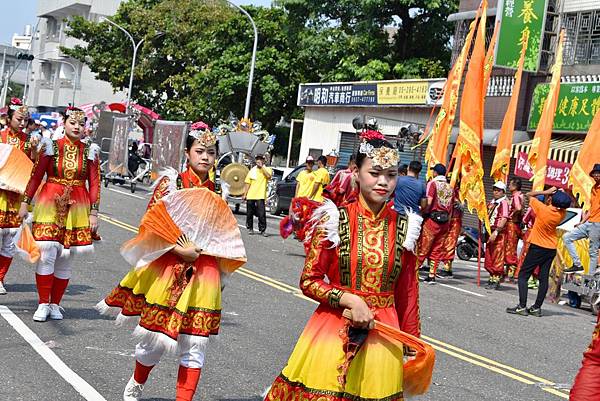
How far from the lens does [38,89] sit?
298ft

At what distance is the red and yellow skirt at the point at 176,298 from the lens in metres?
5.97

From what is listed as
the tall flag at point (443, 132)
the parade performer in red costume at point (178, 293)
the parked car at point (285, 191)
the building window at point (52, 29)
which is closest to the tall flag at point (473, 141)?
the tall flag at point (443, 132)

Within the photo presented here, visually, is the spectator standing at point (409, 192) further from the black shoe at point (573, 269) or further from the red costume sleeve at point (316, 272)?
the red costume sleeve at point (316, 272)

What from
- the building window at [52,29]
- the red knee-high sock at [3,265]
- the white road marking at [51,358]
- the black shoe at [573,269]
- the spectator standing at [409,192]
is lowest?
the white road marking at [51,358]

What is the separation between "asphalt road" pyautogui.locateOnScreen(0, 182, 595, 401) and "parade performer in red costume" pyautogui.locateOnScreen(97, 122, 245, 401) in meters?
0.73

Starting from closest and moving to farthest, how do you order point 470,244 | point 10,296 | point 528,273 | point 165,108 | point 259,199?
point 10,296 → point 528,273 → point 259,199 → point 470,244 → point 165,108

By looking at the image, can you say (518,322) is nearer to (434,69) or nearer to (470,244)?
(470,244)

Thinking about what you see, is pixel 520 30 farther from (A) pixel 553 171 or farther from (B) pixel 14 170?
(B) pixel 14 170

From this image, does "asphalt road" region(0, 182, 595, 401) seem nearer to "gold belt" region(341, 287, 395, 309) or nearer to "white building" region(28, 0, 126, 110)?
"gold belt" region(341, 287, 395, 309)

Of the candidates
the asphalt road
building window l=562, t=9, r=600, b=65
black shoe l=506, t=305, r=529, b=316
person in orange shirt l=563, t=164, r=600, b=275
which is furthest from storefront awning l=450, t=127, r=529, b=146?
black shoe l=506, t=305, r=529, b=316

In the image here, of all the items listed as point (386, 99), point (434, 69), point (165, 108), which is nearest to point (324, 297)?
point (386, 99)

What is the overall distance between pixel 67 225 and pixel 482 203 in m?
10.6

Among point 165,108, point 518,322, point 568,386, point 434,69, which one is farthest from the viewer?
point 165,108

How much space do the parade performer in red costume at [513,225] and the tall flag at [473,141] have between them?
446 mm
